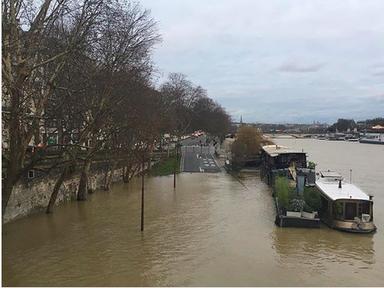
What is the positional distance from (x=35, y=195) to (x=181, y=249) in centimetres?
1062

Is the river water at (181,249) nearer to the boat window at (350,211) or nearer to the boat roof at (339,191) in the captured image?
Result: the boat window at (350,211)

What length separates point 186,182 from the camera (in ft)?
145

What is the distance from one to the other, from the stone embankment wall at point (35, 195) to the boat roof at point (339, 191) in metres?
14.8

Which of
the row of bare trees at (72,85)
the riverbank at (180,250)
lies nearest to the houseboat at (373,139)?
the row of bare trees at (72,85)

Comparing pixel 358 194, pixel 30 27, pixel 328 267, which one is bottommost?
pixel 328 267

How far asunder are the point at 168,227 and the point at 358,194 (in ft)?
30.6

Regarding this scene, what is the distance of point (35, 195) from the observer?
25.9 metres

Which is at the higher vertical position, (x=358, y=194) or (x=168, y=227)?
(x=358, y=194)

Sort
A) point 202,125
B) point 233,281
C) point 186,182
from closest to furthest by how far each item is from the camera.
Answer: point 233,281, point 186,182, point 202,125

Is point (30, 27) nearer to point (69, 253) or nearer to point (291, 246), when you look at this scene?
point (69, 253)

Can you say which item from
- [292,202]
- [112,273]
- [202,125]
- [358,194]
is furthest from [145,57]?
[202,125]

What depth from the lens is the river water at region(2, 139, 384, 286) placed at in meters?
15.3

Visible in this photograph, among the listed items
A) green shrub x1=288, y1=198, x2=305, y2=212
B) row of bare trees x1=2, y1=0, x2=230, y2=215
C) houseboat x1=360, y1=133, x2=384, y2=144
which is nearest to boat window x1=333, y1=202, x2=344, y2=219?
green shrub x1=288, y1=198, x2=305, y2=212

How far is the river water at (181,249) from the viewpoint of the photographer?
1531 cm
